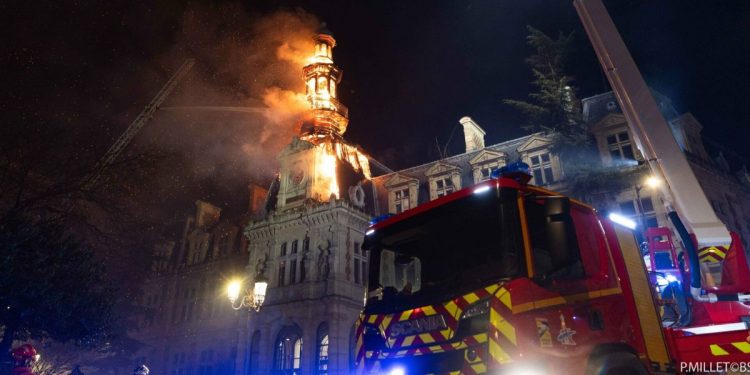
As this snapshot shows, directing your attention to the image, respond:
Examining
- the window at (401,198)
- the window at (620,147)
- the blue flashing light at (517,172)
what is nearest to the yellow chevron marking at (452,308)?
the blue flashing light at (517,172)

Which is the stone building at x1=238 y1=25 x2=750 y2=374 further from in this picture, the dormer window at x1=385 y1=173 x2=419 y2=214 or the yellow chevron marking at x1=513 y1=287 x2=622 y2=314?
the yellow chevron marking at x1=513 y1=287 x2=622 y2=314

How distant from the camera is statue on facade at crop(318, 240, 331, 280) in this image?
75.8 ft

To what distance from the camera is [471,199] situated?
484 centimetres

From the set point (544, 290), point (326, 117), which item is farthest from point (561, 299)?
point (326, 117)

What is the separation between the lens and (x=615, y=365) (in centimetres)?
425

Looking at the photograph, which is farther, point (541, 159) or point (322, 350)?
point (541, 159)

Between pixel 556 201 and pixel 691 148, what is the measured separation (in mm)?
21441

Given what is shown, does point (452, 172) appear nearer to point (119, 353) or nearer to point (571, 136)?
point (571, 136)

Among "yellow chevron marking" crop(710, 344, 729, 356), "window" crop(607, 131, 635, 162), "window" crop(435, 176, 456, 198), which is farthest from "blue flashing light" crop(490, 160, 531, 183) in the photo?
"window" crop(435, 176, 456, 198)

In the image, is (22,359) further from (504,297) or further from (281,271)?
(281,271)

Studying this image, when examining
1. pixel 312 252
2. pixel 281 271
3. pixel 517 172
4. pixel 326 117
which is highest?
pixel 326 117

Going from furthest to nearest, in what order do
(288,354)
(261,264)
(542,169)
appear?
(261,264), (288,354), (542,169)

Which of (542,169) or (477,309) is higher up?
(542,169)

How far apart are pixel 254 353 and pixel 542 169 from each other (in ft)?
62.6
